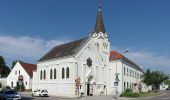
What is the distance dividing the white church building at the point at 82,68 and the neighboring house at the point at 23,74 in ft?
37.7

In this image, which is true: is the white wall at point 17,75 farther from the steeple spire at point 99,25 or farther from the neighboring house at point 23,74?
the steeple spire at point 99,25

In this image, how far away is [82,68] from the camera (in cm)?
5944

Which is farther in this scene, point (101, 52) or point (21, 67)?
point (21, 67)

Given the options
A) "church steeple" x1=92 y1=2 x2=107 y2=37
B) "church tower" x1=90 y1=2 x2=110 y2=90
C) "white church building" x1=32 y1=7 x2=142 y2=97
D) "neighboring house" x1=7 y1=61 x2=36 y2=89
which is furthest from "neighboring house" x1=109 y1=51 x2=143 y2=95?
"neighboring house" x1=7 y1=61 x2=36 y2=89

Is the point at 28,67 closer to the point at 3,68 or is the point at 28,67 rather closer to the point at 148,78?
the point at 3,68

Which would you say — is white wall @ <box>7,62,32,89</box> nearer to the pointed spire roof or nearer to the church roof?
the church roof

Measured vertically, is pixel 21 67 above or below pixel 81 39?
below

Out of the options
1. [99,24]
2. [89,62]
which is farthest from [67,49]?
[99,24]

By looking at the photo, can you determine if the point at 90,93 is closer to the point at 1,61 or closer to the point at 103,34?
the point at 103,34

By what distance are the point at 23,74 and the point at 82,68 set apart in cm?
3194

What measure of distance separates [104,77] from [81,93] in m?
9.41

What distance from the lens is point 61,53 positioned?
210 ft

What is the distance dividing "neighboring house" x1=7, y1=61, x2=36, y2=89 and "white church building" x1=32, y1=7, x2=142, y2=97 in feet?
37.7

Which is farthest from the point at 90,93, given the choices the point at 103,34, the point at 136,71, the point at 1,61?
the point at 1,61
